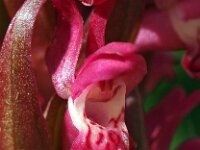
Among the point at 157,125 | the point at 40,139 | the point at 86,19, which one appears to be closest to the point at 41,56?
the point at 86,19

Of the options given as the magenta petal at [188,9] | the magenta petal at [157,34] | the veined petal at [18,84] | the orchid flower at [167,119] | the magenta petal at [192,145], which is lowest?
the magenta petal at [192,145]

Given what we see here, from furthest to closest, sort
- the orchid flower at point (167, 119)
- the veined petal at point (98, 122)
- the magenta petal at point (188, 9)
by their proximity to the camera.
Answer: the orchid flower at point (167, 119)
the magenta petal at point (188, 9)
the veined petal at point (98, 122)

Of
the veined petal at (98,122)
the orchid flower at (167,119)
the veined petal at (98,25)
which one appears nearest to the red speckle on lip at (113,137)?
the veined petal at (98,122)

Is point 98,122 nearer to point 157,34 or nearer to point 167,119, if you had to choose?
point 157,34

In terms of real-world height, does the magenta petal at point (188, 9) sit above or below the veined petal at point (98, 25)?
below

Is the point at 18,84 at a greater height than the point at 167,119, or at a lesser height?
greater

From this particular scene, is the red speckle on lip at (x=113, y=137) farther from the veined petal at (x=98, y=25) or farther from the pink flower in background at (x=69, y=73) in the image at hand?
the veined petal at (x=98, y=25)

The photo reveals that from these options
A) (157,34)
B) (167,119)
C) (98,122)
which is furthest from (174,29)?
(98,122)
